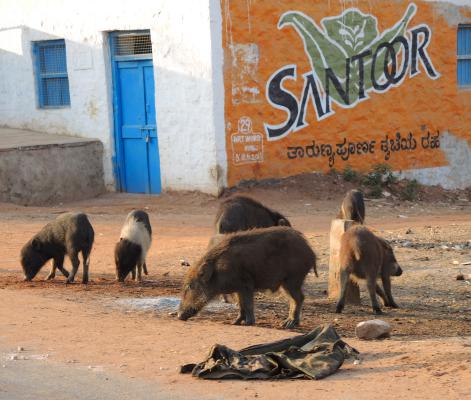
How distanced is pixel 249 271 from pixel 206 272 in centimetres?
40

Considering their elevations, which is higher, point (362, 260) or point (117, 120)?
point (117, 120)

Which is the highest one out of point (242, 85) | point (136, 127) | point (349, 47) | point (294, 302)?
point (349, 47)

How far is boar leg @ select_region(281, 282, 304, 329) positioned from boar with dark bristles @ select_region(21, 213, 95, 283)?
3.05m

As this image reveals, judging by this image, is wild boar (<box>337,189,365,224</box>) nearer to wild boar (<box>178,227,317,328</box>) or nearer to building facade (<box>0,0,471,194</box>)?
wild boar (<box>178,227,317,328</box>)

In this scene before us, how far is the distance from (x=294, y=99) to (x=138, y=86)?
3.17 metres

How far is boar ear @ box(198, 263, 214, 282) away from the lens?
27.3 ft

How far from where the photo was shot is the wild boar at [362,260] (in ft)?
30.2

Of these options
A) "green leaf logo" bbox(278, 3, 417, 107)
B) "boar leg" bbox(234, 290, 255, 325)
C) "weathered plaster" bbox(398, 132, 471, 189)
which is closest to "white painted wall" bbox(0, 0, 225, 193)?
"green leaf logo" bbox(278, 3, 417, 107)

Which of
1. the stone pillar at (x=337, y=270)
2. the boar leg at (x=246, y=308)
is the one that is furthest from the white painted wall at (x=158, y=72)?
the boar leg at (x=246, y=308)

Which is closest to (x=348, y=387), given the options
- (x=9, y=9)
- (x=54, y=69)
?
(x=54, y=69)

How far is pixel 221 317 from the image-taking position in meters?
8.96

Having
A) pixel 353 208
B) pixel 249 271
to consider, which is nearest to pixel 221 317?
pixel 249 271

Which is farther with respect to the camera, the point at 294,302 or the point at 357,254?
the point at 357,254

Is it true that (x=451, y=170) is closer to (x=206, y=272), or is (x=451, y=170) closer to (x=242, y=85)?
(x=242, y=85)
